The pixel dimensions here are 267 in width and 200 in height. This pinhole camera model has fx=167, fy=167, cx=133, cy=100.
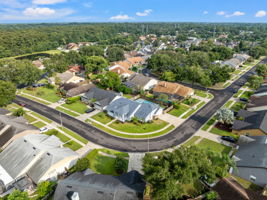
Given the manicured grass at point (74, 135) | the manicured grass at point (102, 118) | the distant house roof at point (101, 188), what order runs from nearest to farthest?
1. the distant house roof at point (101, 188)
2. the manicured grass at point (74, 135)
3. the manicured grass at point (102, 118)

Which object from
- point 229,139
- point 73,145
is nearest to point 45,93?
point 73,145

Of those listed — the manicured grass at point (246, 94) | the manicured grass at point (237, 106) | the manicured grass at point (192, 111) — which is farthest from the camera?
the manicured grass at point (246, 94)

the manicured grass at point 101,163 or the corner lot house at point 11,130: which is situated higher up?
the corner lot house at point 11,130

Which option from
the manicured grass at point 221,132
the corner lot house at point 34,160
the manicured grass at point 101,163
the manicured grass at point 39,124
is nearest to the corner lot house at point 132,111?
the manicured grass at point 101,163

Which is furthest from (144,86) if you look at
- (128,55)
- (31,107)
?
(128,55)

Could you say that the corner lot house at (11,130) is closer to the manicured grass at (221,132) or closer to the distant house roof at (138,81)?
the distant house roof at (138,81)

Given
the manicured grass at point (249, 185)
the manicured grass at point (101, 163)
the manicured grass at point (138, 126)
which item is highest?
the manicured grass at point (249, 185)

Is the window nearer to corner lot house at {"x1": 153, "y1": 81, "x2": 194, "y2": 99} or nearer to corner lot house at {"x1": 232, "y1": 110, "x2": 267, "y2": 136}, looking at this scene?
corner lot house at {"x1": 232, "y1": 110, "x2": 267, "y2": 136}

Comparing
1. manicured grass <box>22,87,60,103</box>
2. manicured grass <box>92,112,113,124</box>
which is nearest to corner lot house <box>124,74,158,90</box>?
manicured grass <box>92,112,113,124</box>
